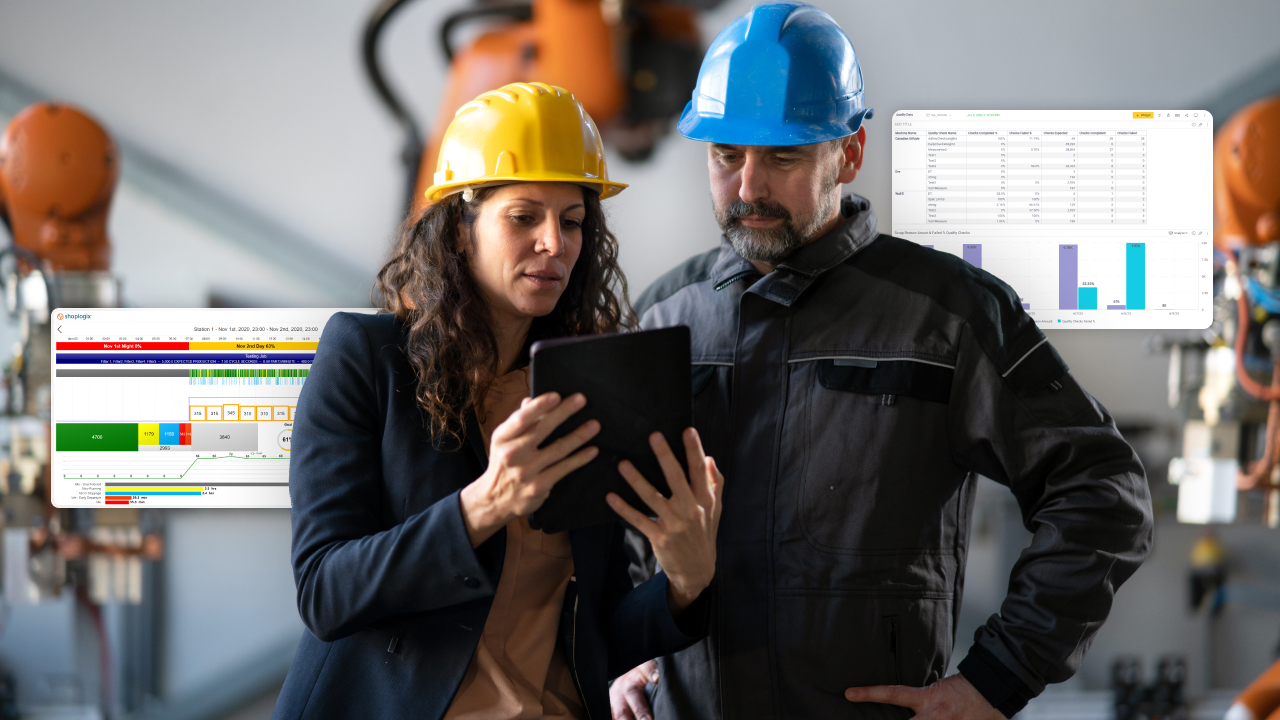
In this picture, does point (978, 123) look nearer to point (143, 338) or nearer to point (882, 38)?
point (882, 38)

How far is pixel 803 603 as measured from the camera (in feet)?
4.03

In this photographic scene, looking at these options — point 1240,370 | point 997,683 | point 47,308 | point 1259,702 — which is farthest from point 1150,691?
point 47,308

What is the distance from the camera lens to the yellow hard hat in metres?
1.06

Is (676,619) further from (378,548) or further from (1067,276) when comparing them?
(1067,276)

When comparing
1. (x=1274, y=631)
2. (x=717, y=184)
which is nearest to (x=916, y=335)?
(x=717, y=184)

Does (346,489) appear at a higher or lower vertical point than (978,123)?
lower

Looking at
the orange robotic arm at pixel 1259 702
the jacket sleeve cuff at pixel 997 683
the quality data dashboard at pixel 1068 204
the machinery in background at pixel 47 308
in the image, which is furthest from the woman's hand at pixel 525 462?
the orange robotic arm at pixel 1259 702

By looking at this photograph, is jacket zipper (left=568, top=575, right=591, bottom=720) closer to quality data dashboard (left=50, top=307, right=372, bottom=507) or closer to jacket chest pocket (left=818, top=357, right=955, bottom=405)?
jacket chest pocket (left=818, top=357, right=955, bottom=405)

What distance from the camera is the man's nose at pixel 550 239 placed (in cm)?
105

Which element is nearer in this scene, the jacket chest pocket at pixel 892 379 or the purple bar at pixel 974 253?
the jacket chest pocket at pixel 892 379

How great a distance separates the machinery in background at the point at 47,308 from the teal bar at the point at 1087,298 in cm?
218

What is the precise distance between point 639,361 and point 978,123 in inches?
51.7

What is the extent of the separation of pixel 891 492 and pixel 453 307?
68 cm

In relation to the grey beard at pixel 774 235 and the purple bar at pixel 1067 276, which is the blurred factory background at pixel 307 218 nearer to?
the purple bar at pixel 1067 276
